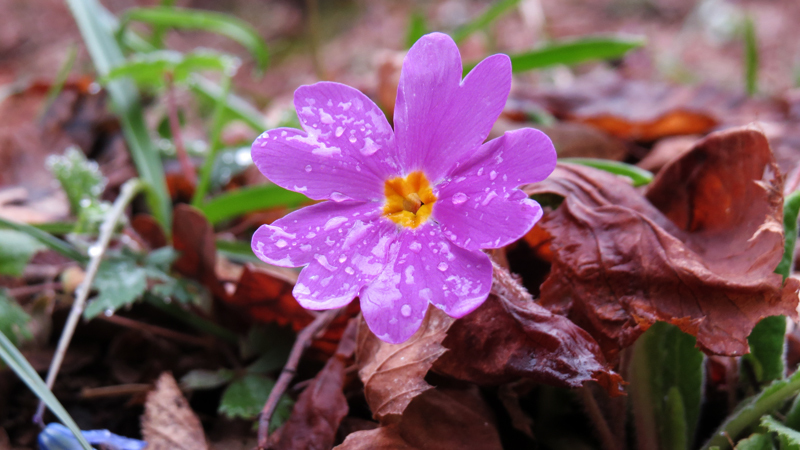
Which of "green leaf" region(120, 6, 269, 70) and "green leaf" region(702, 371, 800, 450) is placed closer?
"green leaf" region(702, 371, 800, 450)

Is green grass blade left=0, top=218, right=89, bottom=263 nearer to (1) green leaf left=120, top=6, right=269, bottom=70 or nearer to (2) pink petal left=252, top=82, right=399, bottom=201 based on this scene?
(2) pink petal left=252, top=82, right=399, bottom=201

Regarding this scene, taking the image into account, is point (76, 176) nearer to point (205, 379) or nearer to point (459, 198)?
point (205, 379)

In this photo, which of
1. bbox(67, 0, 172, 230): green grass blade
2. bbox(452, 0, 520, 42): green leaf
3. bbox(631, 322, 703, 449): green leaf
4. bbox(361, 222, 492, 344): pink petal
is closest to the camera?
bbox(361, 222, 492, 344): pink petal

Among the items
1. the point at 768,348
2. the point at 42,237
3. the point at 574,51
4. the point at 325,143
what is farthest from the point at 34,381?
the point at 574,51

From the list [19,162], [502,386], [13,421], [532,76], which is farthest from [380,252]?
[532,76]

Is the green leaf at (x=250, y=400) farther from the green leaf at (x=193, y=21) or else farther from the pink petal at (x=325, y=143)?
the green leaf at (x=193, y=21)

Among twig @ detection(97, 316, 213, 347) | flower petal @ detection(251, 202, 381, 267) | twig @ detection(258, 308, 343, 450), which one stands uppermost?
flower petal @ detection(251, 202, 381, 267)

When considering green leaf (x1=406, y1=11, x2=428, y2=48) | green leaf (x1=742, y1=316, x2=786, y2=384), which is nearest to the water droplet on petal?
green leaf (x1=742, y1=316, x2=786, y2=384)

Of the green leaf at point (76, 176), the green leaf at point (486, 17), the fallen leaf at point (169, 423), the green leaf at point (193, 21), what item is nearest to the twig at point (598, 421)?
the fallen leaf at point (169, 423)
